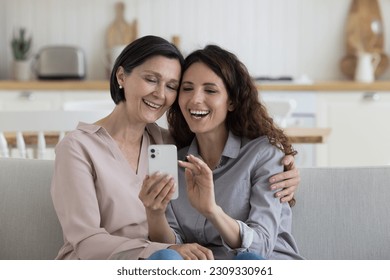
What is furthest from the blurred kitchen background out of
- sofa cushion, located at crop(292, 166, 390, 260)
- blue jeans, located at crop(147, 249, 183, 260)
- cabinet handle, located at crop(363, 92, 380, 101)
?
blue jeans, located at crop(147, 249, 183, 260)

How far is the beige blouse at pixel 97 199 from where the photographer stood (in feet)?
6.45

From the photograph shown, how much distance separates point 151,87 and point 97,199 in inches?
13.1

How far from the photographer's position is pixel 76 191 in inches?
78.0

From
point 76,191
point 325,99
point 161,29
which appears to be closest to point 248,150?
point 76,191

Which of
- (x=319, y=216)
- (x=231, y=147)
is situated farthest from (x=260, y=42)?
(x=231, y=147)

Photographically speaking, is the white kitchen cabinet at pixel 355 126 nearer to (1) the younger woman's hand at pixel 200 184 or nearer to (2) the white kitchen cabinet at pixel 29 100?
(2) the white kitchen cabinet at pixel 29 100

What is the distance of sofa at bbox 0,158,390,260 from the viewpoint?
2.33m

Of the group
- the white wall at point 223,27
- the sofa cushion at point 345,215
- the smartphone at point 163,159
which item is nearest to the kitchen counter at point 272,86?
the white wall at point 223,27

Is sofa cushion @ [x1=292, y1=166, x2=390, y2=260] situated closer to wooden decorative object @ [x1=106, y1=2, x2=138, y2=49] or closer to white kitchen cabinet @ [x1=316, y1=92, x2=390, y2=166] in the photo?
white kitchen cabinet @ [x1=316, y1=92, x2=390, y2=166]

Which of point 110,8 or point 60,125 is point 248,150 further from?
point 110,8

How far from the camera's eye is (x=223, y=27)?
571 centimetres

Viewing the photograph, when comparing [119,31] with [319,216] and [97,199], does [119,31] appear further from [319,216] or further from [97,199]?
[97,199]

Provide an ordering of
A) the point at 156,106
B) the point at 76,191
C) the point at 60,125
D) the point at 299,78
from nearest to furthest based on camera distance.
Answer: the point at 76,191
the point at 156,106
the point at 60,125
the point at 299,78

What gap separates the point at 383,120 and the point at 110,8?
213cm
